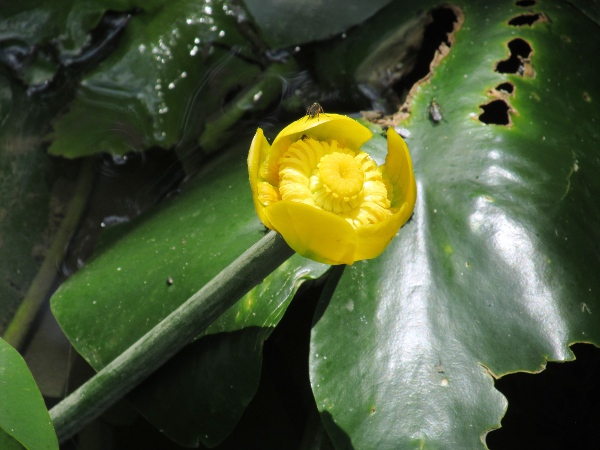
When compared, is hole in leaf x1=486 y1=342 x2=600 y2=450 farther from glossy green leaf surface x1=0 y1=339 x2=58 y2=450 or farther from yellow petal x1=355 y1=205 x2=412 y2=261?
glossy green leaf surface x1=0 y1=339 x2=58 y2=450

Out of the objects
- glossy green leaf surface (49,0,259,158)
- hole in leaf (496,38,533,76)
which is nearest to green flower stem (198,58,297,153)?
glossy green leaf surface (49,0,259,158)

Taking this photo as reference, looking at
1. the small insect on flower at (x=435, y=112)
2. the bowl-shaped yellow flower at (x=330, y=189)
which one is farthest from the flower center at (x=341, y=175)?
the small insect on flower at (x=435, y=112)

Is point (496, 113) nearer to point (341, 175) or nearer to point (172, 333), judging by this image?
point (341, 175)

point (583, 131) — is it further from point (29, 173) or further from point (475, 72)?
point (29, 173)

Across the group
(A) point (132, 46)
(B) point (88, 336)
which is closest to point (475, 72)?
(A) point (132, 46)

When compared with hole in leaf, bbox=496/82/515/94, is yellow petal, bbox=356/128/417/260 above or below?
above

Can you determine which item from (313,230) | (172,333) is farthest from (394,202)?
(172,333)

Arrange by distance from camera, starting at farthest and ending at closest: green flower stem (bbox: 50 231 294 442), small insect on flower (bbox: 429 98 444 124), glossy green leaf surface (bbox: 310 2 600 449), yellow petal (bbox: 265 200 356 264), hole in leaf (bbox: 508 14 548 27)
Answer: hole in leaf (bbox: 508 14 548 27), small insect on flower (bbox: 429 98 444 124), glossy green leaf surface (bbox: 310 2 600 449), green flower stem (bbox: 50 231 294 442), yellow petal (bbox: 265 200 356 264)

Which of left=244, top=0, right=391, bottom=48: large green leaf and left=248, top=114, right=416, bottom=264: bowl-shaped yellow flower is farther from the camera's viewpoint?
left=244, top=0, right=391, bottom=48: large green leaf
